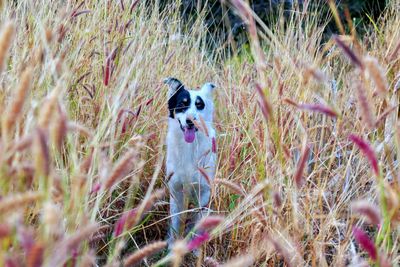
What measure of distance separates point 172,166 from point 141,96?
0.41 meters

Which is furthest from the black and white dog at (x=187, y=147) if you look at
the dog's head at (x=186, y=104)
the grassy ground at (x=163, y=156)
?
the grassy ground at (x=163, y=156)

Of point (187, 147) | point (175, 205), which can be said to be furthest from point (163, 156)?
point (187, 147)

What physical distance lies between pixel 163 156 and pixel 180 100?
18.3 inches

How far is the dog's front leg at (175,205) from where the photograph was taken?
2899 mm

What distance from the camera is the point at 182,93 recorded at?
334 cm

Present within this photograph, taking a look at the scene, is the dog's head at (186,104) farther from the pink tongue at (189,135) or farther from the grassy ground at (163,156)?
the grassy ground at (163,156)

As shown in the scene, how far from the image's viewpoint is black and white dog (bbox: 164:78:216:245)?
3.18 metres

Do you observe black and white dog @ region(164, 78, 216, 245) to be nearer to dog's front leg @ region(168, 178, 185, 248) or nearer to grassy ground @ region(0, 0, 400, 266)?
dog's front leg @ region(168, 178, 185, 248)

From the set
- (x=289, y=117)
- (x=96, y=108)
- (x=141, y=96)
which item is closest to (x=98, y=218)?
(x=96, y=108)

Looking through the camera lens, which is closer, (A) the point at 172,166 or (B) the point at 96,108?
(B) the point at 96,108

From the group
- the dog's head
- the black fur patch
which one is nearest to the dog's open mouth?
the dog's head

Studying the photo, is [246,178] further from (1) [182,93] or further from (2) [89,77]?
(2) [89,77]

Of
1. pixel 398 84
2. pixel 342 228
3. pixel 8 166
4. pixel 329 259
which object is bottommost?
pixel 329 259

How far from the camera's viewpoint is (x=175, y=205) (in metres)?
3.08
